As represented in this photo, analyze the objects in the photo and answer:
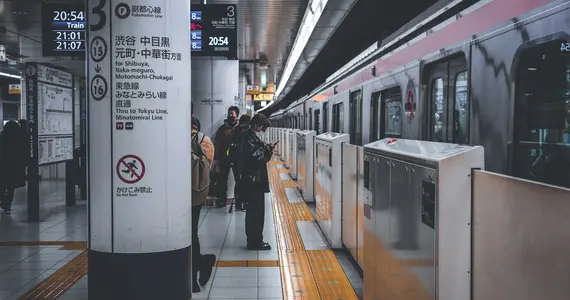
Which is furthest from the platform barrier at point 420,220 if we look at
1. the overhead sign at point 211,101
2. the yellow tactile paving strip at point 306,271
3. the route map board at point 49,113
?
the overhead sign at point 211,101

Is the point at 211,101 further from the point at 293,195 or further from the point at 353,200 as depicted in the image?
the point at 353,200

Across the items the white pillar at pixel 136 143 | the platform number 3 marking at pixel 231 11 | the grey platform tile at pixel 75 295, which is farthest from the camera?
the platform number 3 marking at pixel 231 11

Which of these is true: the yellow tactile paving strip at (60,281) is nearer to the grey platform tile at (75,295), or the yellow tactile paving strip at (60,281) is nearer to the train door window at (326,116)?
the grey platform tile at (75,295)

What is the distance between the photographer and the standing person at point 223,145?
8.89 metres

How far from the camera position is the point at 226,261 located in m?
5.88

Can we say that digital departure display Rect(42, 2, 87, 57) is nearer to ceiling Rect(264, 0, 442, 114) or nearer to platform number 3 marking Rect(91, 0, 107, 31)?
platform number 3 marking Rect(91, 0, 107, 31)

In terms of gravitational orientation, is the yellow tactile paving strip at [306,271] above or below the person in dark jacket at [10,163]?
below

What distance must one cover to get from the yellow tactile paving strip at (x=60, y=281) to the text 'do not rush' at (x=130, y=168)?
4.95 ft

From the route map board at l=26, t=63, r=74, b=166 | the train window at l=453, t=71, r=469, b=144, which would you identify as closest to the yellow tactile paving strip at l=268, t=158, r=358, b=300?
the train window at l=453, t=71, r=469, b=144

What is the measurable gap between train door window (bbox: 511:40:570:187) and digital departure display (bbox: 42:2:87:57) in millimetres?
5710

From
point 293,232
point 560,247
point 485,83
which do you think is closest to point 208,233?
point 293,232

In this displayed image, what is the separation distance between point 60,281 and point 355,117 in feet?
15.6

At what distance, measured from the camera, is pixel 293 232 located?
752cm

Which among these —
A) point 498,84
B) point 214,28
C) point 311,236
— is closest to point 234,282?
point 311,236
